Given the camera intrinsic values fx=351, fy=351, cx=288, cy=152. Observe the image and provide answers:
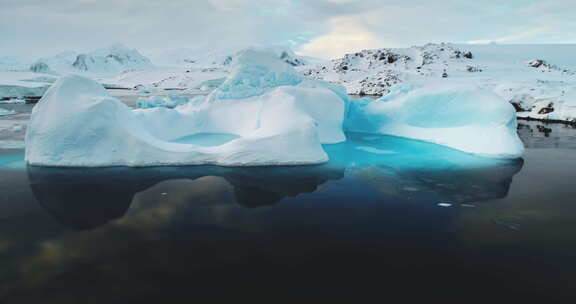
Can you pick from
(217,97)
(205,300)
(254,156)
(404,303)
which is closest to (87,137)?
(254,156)

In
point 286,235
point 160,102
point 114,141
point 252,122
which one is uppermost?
point 160,102

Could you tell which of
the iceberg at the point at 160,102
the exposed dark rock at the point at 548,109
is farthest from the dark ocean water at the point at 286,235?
the exposed dark rock at the point at 548,109

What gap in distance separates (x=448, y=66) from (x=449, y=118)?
147 ft

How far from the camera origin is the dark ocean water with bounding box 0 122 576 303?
388 centimetres

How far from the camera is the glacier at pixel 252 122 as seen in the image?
8.88 meters

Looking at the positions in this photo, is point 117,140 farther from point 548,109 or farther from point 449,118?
point 548,109

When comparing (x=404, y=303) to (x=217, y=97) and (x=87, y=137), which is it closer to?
(x=87, y=137)

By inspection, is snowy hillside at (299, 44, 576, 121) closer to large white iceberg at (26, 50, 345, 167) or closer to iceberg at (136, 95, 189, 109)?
iceberg at (136, 95, 189, 109)

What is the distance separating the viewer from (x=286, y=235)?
520 centimetres

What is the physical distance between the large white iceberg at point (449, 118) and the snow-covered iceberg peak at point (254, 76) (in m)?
3.86

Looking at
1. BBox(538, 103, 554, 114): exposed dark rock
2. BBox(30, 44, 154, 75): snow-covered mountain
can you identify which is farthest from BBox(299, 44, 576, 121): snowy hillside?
BBox(30, 44, 154, 75): snow-covered mountain

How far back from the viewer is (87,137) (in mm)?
8898

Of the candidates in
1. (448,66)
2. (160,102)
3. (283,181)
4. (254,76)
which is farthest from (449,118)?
(448,66)

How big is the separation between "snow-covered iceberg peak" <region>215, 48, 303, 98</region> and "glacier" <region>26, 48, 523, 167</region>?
4 centimetres
